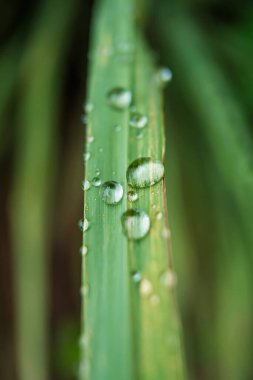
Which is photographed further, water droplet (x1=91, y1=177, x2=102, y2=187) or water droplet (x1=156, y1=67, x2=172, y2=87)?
water droplet (x1=156, y1=67, x2=172, y2=87)

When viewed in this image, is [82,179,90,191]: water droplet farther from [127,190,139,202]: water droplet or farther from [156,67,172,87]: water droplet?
[156,67,172,87]: water droplet

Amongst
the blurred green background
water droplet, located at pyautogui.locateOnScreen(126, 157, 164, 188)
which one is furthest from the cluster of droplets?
the blurred green background

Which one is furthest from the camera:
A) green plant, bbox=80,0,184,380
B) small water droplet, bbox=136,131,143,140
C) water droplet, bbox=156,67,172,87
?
water droplet, bbox=156,67,172,87

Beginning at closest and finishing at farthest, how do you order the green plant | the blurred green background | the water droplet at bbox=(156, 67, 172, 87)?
the green plant → the water droplet at bbox=(156, 67, 172, 87) → the blurred green background

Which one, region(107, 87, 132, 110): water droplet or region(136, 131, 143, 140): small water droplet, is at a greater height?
region(107, 87, 132, 110): water droplet

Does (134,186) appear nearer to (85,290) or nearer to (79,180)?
(85,290)

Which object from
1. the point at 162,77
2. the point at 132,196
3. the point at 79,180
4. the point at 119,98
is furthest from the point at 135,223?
the point at 79,180

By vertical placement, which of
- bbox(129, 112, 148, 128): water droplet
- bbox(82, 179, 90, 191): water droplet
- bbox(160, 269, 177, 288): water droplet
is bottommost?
bbox(160, 269, 177, 288): water droplet

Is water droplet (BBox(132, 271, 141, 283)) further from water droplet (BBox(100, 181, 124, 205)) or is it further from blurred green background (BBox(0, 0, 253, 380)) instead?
blurred green background (BBox(0, 0, 253, 380))
